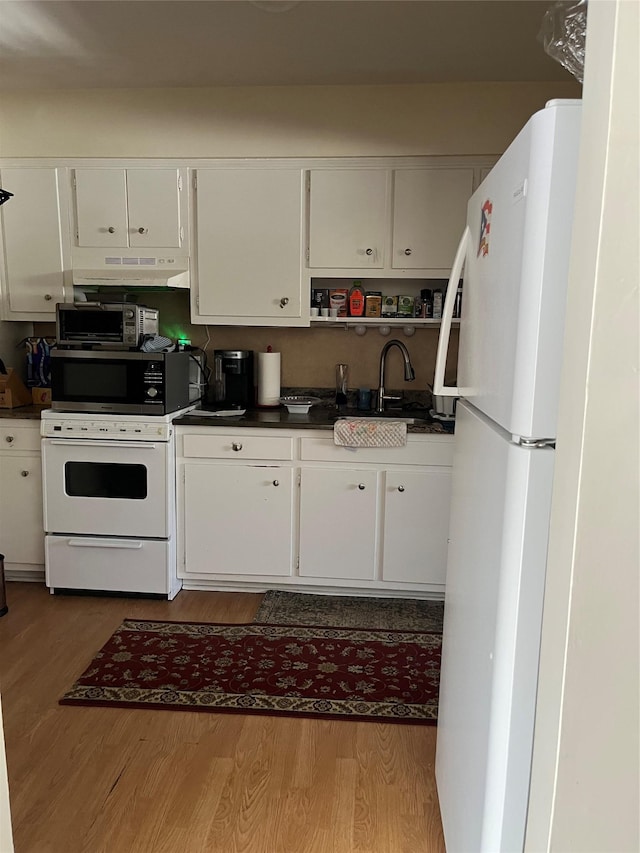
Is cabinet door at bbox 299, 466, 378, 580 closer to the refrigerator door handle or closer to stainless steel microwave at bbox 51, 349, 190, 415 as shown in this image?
stainless steel microwave at bbox 51, 349, 190, 415

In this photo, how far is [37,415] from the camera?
3.28 m

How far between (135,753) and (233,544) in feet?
4.19

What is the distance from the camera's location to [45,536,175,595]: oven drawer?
3.23 m

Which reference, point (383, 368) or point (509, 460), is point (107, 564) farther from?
point (509, 460)

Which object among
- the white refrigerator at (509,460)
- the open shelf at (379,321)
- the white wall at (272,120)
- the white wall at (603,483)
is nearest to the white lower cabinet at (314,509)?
the open shelf at (379,321)

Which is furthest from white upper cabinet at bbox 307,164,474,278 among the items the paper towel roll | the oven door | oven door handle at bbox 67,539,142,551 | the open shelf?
oven door handle at bbox 67,539,142,551

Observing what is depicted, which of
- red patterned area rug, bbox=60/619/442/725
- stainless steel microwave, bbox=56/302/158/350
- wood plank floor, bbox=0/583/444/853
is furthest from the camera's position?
stainless steel microwave, bbox=56/302/158/350

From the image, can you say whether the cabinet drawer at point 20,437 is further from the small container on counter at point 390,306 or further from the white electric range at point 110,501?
the small container on counter at point 390,306

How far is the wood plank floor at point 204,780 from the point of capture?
5.81 ft

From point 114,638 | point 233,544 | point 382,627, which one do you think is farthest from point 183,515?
point 382,627

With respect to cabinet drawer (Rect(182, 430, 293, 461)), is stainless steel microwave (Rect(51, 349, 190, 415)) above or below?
above

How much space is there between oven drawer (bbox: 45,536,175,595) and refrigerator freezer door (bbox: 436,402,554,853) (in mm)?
2065

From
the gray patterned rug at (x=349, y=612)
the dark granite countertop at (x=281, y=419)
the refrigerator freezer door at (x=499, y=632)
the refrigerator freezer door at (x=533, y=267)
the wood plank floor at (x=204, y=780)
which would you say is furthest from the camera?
the dark granite countertop at (x=281, y=419)

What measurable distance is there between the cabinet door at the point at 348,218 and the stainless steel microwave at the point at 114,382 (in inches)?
37.1
